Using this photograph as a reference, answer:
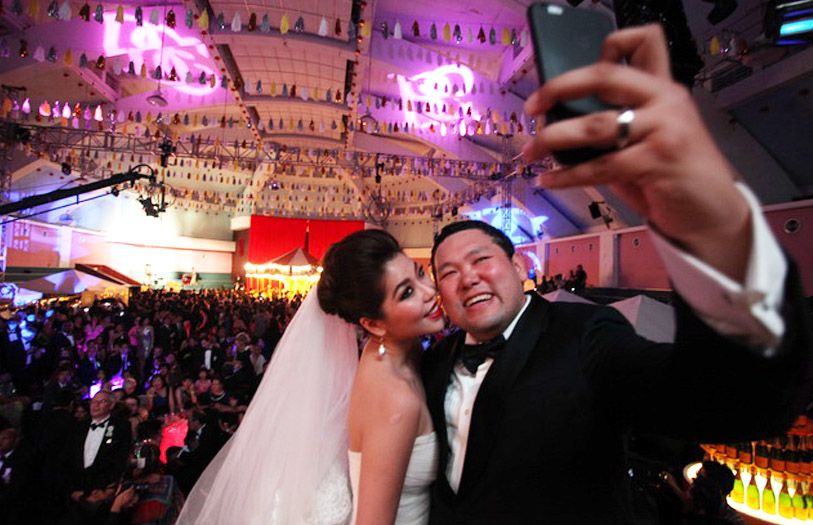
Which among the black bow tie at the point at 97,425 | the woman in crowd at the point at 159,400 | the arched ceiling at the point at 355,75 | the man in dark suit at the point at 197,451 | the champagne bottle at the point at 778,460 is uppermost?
the arched ceiling at the point at 355,75

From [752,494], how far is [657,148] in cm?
385

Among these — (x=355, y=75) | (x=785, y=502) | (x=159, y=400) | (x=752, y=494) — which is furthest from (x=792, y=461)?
(x=355, y=75)

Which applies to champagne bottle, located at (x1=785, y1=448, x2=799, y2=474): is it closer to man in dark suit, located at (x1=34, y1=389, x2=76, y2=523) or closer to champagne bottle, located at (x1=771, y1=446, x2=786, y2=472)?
champagne bottle, located at (x1=771, y1=446, x2=786, y2=472)

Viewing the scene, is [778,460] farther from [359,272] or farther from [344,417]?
[359,272]

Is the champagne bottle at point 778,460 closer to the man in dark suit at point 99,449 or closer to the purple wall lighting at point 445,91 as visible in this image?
the man in dark suit at point 99,449

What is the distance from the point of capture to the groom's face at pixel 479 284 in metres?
1.29

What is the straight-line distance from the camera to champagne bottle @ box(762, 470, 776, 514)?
293 centimetres

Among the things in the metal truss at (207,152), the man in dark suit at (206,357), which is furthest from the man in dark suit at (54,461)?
the metal truss at (207,152)

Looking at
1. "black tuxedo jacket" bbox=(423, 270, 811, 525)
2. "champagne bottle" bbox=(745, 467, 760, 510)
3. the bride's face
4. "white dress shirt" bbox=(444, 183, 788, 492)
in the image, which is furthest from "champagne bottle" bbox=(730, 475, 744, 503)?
"white dress shirt" bbox=(444, 183, 788, 492)

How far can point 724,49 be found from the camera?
5.64 m

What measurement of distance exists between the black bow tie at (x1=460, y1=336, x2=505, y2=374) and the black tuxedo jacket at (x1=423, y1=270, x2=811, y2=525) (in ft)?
0.28

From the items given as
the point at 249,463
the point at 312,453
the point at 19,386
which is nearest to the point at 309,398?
the point at 312,453

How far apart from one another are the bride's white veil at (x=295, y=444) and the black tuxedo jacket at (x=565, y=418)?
→ 2.41ft

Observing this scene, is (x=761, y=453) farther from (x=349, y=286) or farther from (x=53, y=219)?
(x=53, y=219)
